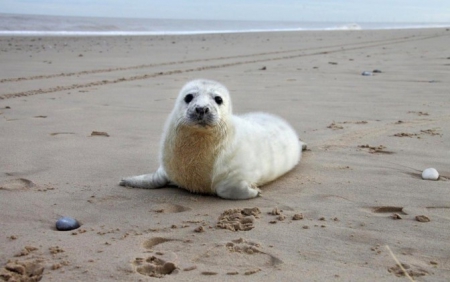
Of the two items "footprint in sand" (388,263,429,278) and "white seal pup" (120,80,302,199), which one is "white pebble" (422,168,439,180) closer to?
"white seal pup" (120,80,302,199)

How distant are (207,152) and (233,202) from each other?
344mm

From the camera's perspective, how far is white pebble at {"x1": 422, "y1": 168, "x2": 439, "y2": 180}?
3.59 m

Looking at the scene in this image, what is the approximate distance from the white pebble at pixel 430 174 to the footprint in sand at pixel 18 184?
2.39m

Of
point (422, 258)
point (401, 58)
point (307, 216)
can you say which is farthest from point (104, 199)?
point (401, 58)

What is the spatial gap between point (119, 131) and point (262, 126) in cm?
150

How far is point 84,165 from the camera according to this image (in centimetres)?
396

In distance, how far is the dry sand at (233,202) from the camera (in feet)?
7.68

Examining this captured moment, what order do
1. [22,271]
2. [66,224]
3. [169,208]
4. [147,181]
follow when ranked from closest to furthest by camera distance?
[22,271] → [66,224] → [169,208] → [147,181]

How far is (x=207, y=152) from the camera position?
346 centimetres

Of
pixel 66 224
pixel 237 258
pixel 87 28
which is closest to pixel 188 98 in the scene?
pixel 66 224

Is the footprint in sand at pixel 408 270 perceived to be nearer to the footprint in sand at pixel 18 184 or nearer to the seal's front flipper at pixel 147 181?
the seal's front flipper at pixel 147 181

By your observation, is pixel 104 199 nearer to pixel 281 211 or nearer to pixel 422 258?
pixel 281 211

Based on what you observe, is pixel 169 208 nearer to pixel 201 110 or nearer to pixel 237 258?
pixel 201 110

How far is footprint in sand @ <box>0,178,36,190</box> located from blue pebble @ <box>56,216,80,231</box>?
0.72 metres
